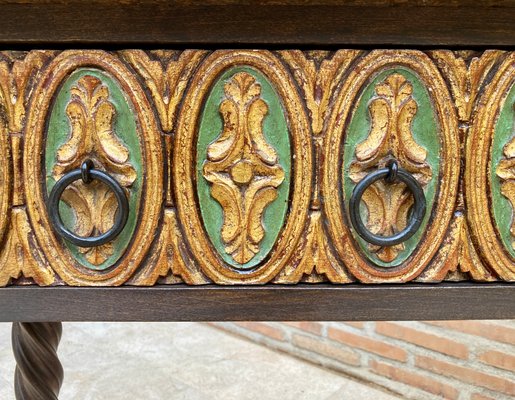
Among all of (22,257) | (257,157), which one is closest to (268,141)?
(257,157)

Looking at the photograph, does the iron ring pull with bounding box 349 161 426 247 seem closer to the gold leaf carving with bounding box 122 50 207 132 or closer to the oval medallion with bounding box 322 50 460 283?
the oval medallion with bounding box 322 50 460 283

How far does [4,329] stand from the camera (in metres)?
1.61

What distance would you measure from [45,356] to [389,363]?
2.95 ft

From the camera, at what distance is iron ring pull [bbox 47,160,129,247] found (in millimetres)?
406

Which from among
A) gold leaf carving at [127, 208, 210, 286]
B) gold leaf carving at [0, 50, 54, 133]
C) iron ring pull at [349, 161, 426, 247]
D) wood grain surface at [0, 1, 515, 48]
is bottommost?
gold leaf carving at [127, 208, 210, 286]

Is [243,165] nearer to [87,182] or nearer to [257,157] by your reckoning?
[257,157]

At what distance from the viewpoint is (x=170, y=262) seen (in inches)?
17.4

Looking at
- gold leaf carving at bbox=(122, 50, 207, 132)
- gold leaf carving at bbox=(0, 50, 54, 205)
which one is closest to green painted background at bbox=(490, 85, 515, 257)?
gold leaf carving at bbox=(122, 50, 207, 132)

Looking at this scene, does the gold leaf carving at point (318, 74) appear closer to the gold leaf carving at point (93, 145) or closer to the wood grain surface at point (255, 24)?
the wood grain surface at point (255, 24)

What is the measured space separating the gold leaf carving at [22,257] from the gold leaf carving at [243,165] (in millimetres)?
156

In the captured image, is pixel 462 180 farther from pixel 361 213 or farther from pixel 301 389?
pixel 301 389

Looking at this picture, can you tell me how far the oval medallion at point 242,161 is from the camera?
42 cm

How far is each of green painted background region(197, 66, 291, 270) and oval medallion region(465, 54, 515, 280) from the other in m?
0.15

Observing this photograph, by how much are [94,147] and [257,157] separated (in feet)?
0.43
